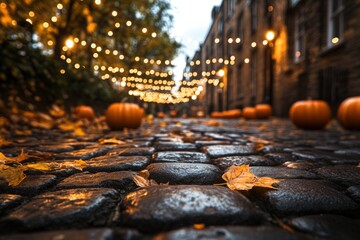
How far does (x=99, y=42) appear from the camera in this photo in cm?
1148

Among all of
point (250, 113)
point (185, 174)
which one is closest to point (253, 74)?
point (250, 113)

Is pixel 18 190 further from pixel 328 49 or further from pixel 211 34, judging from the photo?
pixel 211 34

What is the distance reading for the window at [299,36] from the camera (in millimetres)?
9545

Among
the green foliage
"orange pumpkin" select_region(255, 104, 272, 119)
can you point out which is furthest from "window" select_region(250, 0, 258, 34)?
"orange pumpkin" select_region(255, 104, 272, 119)

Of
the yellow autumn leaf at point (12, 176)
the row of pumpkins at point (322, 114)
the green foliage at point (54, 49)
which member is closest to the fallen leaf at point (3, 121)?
the green foliage at point (54, 49)

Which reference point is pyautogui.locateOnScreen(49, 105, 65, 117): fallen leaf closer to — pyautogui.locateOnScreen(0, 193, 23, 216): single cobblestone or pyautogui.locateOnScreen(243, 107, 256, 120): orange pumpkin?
pyautogui.locateOnScreen(0, 193, 23, 216): single cobblestone

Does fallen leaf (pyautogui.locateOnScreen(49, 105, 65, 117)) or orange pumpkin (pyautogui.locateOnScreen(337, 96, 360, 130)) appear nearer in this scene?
orange pumpkin (pyautogui.locateOnScreen(337, 96, 360, 130))

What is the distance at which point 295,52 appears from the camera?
10008mm

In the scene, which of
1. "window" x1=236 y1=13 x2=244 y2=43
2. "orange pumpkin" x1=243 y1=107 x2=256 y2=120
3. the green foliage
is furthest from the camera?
"window" x1=236 y1=13 x2=244 y2=43

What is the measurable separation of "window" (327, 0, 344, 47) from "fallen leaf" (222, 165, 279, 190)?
7.38 meters

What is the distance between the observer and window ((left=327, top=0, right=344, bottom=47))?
23.4 feet

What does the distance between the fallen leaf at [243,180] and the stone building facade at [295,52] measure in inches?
245

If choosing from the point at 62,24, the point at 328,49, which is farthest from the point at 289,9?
the point at 62,24

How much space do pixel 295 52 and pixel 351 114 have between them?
6.46 metres
